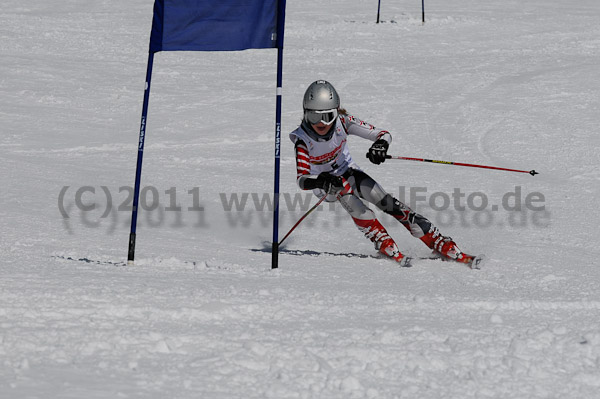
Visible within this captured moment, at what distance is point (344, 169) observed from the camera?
784cm

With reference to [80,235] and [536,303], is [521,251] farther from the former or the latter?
[80,235]

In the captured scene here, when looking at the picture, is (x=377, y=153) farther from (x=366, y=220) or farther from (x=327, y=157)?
(x=366, y=220)

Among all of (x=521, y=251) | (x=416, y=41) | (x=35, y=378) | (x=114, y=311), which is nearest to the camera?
(x=35, y=378)

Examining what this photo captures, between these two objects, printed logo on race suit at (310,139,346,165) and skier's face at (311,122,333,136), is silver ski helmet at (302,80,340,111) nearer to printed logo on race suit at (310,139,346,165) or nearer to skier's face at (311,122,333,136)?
skier's face at (311,122,333,136)

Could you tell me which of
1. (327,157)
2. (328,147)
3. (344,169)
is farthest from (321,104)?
(344,169)

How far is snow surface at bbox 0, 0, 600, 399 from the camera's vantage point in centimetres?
432

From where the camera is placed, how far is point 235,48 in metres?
6.64

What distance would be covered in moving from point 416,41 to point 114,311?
17.0 meters

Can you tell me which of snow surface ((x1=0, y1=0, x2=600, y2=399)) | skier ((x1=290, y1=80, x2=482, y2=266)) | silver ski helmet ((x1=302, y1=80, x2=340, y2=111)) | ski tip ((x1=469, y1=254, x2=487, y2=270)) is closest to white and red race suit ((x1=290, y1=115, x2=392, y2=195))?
skier ((x1=290, y1=80, x2=482, y2=266))

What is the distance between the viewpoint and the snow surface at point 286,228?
4320mm

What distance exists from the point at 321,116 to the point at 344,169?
2.52ft

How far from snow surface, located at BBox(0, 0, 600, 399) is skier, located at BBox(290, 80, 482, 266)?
354mm

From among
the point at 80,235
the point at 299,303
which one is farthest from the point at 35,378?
the point at 80,235

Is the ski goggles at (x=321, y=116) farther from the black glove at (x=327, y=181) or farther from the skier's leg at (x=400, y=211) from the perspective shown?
the skier's leg at (x=400, y=211)
